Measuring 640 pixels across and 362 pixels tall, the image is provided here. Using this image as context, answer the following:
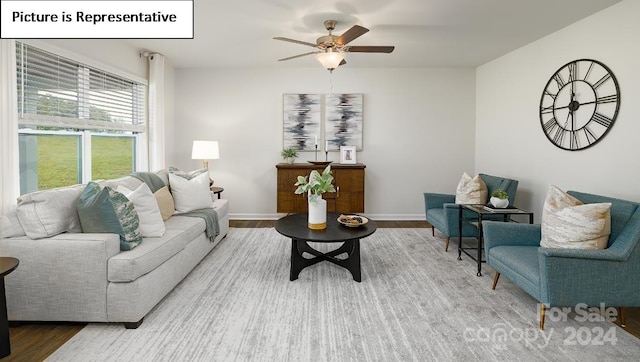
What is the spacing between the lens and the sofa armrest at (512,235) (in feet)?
10.1

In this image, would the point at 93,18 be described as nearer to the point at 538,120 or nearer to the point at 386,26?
the point at 386,26

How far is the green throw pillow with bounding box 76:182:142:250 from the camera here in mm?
2549

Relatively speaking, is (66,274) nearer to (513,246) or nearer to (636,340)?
(513,246)

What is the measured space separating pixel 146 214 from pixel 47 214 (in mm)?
684

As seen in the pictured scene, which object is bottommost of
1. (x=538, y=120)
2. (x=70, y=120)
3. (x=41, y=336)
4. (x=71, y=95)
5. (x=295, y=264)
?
(x=41, y=336)

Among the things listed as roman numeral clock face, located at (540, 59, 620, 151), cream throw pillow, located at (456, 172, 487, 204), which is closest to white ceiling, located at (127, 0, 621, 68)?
roman numeral clock face, located at (540, 59, 620, 151)

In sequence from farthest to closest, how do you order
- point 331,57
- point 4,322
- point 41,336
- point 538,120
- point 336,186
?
point 336,186 < point 538,120 < point 331,57 < point 41,336 < point 4,322

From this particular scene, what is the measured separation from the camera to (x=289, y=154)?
5750mm

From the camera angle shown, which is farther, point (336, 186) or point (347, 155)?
point (347, 155)

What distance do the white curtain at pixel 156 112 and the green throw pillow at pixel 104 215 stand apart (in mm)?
2596

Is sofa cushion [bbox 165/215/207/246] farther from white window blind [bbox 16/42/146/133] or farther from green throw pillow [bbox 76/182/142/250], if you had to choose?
white window blind [bbox 16/42/146/133]

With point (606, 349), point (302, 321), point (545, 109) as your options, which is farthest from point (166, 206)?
point (545, 109)

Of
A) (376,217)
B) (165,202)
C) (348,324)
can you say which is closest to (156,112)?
(165,202)

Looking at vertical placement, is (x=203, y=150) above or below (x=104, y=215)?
above
